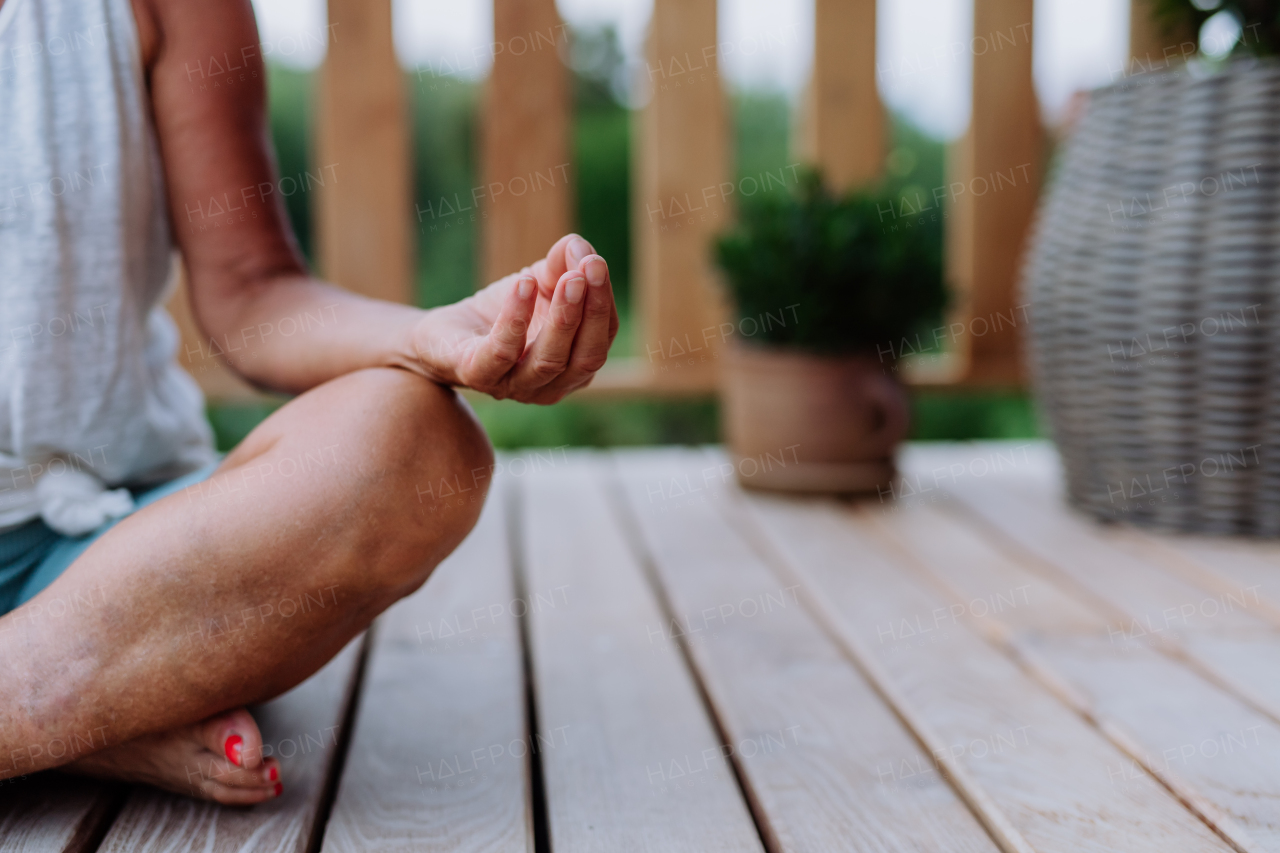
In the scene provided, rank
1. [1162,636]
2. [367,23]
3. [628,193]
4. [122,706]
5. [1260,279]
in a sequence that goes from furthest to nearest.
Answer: [628,193], [367,23], [1260,279], [1162,636], [122,706]

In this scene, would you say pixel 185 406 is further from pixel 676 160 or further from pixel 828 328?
pixel 676 160

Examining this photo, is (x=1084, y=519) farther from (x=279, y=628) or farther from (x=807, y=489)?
(x=279, y=628)

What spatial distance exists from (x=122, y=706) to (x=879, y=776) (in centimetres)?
52

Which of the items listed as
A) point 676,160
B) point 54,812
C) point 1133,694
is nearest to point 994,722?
point 1133,694

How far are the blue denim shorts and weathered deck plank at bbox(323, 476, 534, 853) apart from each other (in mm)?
254

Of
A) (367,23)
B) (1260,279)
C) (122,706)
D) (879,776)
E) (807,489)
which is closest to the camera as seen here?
(122,706)

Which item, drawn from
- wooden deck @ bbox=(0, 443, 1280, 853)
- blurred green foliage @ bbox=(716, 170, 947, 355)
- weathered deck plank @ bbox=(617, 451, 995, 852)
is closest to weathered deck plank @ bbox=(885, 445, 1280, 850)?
wooden deck @ bbox=(0, 443, 1280, 853)

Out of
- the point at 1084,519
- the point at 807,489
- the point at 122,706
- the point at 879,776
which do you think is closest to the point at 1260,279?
the point at 1084,519

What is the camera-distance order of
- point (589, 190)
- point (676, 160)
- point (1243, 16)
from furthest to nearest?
point (589, 190), point (676, 160), point (1243, 16)

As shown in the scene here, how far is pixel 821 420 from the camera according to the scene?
5.87 ft

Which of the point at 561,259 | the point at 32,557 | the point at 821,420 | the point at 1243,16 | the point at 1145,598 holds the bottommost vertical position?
the point at 1145,598

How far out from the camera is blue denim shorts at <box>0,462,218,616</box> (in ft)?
2.75

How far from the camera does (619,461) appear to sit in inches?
82.6

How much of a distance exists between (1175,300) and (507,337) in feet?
3.75
